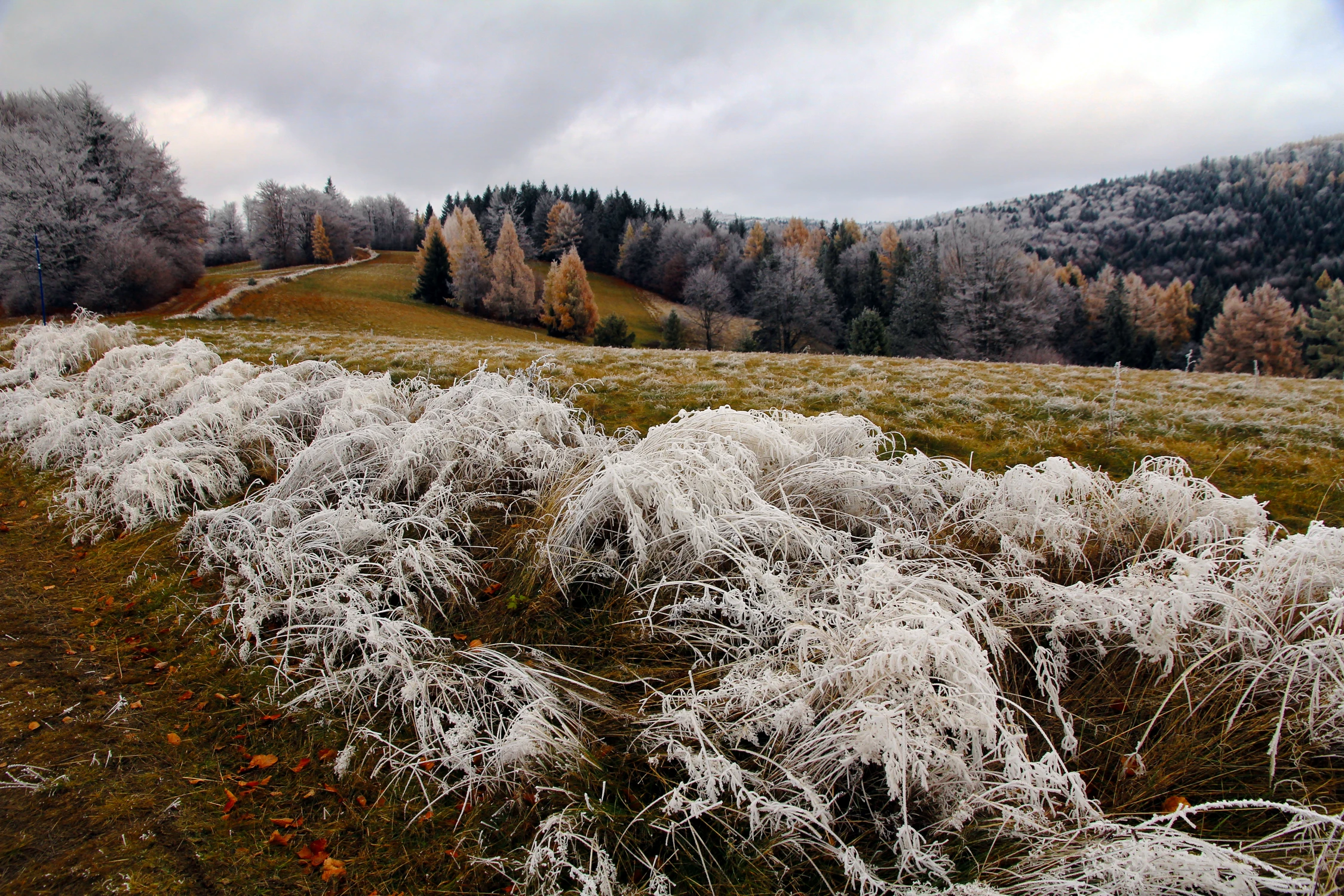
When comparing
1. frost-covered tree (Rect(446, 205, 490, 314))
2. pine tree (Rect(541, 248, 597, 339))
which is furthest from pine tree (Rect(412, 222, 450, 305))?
pine tree (Rect(541, 248, 597, 339))

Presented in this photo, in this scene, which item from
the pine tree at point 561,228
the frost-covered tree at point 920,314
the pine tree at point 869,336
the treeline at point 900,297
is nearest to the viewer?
the treeline at point 900,297

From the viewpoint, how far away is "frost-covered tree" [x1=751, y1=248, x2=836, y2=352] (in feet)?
122

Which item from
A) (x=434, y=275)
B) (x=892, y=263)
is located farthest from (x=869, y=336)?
(x=434, y=275)

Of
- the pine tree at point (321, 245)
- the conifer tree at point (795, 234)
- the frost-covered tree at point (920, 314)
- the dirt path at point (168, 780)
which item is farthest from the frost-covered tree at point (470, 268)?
the dirt path at point (168, 780)

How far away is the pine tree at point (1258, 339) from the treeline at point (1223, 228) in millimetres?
10698

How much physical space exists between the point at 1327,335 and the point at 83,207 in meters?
62.0

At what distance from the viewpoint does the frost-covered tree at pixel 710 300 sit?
4044cm

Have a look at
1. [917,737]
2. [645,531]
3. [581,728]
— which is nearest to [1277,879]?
[917,737]

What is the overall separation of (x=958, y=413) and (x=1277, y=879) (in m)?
4.75

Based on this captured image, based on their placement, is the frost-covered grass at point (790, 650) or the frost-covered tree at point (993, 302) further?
the frost-covered tree at point (993, 302)

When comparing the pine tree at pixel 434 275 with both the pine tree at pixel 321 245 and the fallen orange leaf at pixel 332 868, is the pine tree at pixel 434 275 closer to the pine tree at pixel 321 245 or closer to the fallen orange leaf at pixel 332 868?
the pine tree at pixel 321 245

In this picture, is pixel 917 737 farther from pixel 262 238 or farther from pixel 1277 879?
pixel 262 238

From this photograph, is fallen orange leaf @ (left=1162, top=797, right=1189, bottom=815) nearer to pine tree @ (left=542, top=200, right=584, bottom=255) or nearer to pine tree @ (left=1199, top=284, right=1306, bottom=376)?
pine tree @ (left=1199, top=284, right=1306, bottom=376)

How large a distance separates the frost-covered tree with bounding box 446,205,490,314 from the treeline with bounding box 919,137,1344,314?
134 ft
